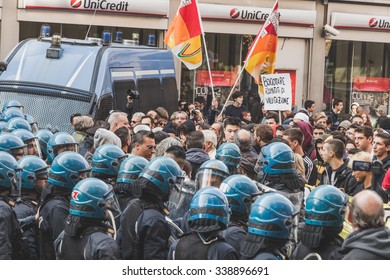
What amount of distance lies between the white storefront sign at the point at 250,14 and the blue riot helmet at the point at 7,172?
19.1 m

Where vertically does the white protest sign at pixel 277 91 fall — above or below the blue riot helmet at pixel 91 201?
above

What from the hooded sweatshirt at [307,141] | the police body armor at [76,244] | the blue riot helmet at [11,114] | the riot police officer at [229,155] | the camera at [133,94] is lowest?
the police body armor at [76,244]

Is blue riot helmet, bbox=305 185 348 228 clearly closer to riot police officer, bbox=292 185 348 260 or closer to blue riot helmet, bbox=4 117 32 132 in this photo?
riot police officer, bbox=292 185 348 260

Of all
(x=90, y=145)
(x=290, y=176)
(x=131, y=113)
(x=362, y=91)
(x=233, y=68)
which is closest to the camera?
(x=290, y=176)

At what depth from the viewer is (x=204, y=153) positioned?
11047 mm

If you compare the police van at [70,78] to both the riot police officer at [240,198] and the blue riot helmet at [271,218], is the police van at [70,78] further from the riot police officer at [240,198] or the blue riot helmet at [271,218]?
the blue riot helmet at [271,218]

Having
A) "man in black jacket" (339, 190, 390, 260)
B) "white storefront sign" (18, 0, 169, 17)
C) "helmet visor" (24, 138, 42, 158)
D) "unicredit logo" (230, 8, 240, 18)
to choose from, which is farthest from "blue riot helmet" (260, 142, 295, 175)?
"unicredit logo" (230, 8, 240, 18)

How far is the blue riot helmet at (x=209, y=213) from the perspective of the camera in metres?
6.44

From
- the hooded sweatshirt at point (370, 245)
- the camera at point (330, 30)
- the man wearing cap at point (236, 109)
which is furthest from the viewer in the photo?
the camera at point (330, 30)

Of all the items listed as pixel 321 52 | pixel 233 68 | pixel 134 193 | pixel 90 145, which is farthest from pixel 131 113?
pixel 321 52

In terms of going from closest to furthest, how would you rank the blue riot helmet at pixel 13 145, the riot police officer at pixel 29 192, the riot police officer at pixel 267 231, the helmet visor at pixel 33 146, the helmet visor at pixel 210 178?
1. the riot police officer at pixel 267 231
2. the riot police officer at pixel 29 192
3. the helmet visor at pixel 210 178
4. the blue riot helmet at pixel 13 145
5. the helmet visor at pixel 33 146

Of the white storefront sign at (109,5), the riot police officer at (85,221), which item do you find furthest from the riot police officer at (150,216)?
the white storefront sign at (109,5)
